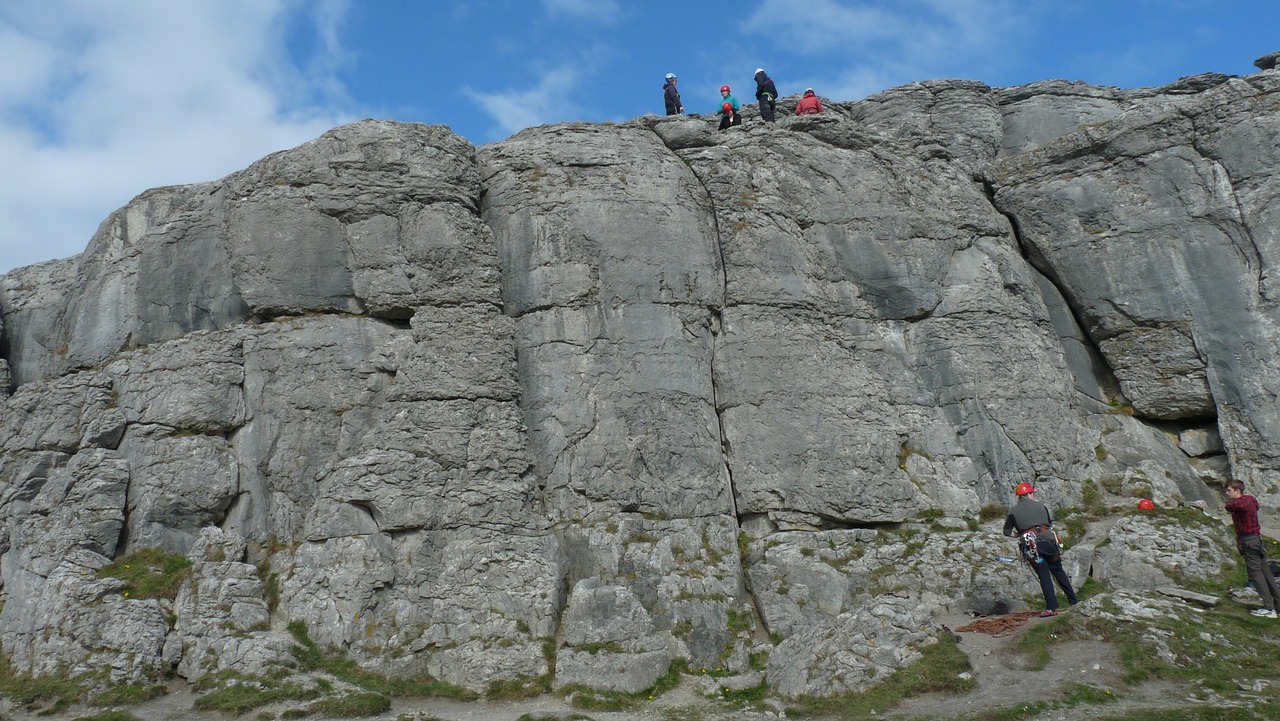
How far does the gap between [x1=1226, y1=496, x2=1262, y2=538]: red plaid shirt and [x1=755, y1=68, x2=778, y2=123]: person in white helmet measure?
18.2m

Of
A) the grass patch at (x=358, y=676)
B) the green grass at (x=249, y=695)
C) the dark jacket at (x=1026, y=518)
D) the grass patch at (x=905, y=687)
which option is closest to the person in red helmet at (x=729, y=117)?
the dark jacket at (x=1026, y=518)

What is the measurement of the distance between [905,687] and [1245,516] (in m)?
7.91

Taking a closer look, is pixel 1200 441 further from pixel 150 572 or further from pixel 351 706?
pixel 150 572

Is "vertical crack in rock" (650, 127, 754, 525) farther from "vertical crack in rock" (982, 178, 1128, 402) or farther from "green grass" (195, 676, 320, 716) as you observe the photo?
"green grass" (195, 676, 320, 716)

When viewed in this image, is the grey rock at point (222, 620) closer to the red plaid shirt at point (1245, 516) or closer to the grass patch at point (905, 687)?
the grass patch at point (905, 687)

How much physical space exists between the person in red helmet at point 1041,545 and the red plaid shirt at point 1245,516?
3433mm

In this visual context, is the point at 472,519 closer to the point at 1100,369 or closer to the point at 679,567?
the point at 679,567

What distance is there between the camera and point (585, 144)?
88.9 ft

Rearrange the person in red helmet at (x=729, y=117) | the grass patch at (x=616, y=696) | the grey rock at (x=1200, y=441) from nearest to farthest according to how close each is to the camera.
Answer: the grass patch at (x=616, y=696), the grey rock at (x=1200, y=441), the person in red helmet at (x=729, y=117)

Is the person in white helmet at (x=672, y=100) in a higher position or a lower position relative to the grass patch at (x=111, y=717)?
higher

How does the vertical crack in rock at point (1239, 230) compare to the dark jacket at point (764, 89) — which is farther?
the dark jacket at point (764, 89)

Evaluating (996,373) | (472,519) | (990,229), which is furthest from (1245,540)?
(472,519)

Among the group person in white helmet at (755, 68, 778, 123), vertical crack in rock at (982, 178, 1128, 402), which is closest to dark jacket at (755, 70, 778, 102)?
person in white helmet at (755, 68, 778, 123)

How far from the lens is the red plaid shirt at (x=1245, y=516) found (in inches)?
709
